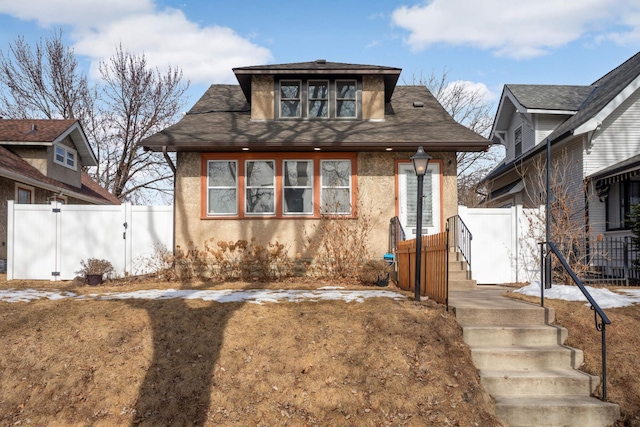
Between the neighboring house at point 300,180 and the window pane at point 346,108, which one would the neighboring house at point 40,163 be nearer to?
the neighboring house at point 300,180

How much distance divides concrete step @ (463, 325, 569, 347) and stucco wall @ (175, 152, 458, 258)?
5.63 metres

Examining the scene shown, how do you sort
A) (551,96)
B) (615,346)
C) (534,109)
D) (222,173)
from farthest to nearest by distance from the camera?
(551,96) < (534,109) < (222,173) < (615,346)

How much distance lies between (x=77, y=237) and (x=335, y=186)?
20.7 ft

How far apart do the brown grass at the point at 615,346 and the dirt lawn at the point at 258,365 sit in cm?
2

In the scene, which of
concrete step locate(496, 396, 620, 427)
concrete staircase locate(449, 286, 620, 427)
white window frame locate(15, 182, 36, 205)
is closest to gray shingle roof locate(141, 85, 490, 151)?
concrete staircase locate(449, 286, 620, 427)

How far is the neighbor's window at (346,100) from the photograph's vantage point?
13.3 metres

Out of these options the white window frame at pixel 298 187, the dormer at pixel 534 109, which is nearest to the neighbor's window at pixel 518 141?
the dormer at pixel 534 109

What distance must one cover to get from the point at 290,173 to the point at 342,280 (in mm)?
2977

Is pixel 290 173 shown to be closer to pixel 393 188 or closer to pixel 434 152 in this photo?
pixel 393 188

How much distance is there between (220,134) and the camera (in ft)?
39.2

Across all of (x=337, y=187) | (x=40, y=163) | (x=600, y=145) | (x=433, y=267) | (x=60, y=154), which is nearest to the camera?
(x=433, y=267)

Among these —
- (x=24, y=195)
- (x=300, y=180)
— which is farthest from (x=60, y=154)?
(x=300, y=180)

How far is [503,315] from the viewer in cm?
658

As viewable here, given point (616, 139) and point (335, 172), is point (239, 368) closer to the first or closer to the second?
point (335, 172)
